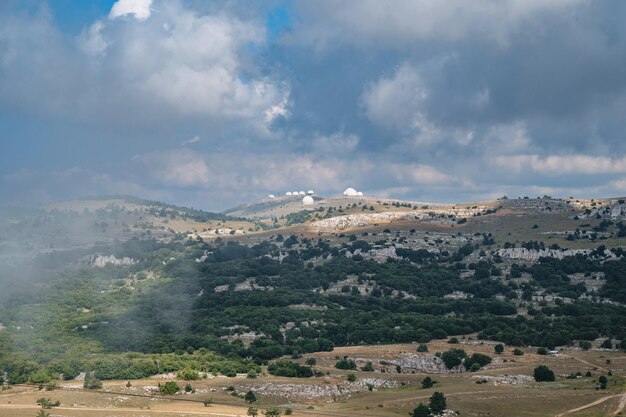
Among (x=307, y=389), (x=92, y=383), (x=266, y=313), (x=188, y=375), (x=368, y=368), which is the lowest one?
(x=307, y=389)

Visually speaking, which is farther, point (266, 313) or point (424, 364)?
point (266, 313)

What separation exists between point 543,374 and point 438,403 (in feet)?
82.5

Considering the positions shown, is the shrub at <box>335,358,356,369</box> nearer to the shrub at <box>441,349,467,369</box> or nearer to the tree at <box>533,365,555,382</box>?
the shrub at <box>441,349,467,369</box>

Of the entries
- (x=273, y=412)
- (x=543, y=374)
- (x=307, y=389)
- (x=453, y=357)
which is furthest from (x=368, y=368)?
(x=273, y=412)

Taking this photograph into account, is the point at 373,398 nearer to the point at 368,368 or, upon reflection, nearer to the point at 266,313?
the point at 368,368

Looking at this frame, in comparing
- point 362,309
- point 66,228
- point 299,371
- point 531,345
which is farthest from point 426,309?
point 66,228

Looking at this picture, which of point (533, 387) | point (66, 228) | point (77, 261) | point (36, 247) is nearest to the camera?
point (533, 387)

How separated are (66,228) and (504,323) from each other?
85.4m

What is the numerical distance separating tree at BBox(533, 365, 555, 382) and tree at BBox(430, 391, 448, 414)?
2259cm

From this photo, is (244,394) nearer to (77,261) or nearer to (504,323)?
(504,323)

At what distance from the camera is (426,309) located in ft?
534

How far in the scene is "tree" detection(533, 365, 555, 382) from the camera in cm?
10169

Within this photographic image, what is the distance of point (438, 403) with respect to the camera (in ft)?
273

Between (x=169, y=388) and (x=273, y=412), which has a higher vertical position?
(x=169, y=388)
